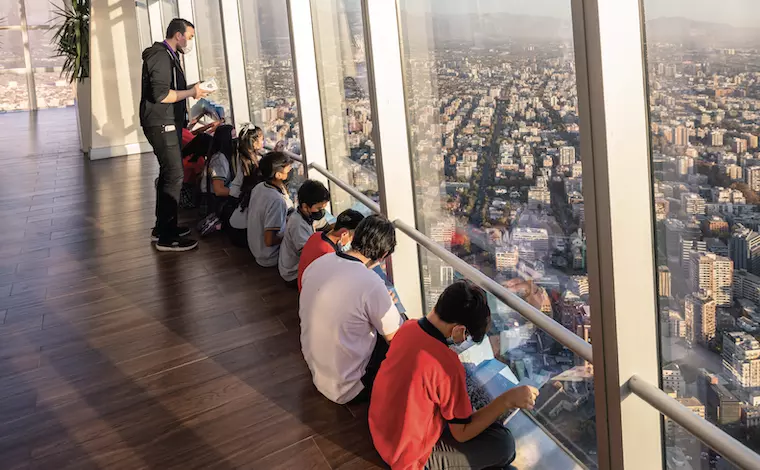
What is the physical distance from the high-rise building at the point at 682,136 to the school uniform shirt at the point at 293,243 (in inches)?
107

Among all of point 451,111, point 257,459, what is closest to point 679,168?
point 451,111

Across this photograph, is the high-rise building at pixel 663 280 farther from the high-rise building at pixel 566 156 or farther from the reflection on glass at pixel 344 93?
the reflection on glass at pixel 344 93

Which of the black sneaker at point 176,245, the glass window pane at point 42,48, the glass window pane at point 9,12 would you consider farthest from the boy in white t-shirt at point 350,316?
the glass window pane at point 9,12

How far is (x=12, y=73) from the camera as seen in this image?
16.2 meters

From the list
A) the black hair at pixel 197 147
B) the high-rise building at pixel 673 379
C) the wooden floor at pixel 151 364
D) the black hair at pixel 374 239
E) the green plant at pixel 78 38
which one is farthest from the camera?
the green plant at pixel 78 38

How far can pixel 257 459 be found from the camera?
2594 mm

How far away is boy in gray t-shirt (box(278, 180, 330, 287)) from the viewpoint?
399 cm

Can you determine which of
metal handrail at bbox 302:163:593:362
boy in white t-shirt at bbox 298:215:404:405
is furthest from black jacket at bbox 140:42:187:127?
boy in white t-shirt at bbox 298:215:404:405

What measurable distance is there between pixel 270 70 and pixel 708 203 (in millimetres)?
4873

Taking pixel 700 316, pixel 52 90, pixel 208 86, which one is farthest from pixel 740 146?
pixel 52 90

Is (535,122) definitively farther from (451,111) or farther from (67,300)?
(67,300)

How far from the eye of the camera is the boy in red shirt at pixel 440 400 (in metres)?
2.15

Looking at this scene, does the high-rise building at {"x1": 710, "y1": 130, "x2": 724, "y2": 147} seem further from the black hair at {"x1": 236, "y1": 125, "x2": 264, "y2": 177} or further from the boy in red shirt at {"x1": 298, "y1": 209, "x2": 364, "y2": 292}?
the black hair at {"x1": 236, "y1": 125, "x2": 264, "y2": 177}

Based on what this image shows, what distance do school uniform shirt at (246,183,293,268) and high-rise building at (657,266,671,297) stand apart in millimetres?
3077
